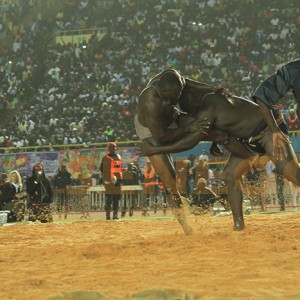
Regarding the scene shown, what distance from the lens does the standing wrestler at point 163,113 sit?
5.18m

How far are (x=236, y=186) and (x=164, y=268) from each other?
7.85 feet

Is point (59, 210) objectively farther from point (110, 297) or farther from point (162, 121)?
point (110, 297)

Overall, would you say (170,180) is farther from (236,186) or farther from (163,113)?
(163,113)

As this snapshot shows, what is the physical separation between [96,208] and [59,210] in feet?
4.34

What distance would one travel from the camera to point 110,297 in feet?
9.08

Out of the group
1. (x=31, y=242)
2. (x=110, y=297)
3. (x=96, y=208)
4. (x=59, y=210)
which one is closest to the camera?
(x=110, y=297)

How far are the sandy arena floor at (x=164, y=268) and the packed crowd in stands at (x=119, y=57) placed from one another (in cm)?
1406

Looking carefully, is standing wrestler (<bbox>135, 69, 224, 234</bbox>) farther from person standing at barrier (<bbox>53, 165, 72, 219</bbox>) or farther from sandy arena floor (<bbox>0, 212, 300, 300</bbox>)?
person standing at barrier (<bbox>53, 165, 72, 219</bbox>)

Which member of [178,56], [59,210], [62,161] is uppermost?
[178,56]

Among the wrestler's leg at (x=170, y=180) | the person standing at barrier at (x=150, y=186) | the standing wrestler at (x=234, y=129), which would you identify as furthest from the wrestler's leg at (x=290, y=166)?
the person standing at barrier at (x=150, y=186)

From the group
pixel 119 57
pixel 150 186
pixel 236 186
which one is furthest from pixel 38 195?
pixel 119 57

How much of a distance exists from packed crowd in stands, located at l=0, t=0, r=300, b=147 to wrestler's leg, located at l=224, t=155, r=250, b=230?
12898 mm

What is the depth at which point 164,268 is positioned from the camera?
3582mm

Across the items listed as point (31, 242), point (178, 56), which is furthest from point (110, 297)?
point (178, 56)
